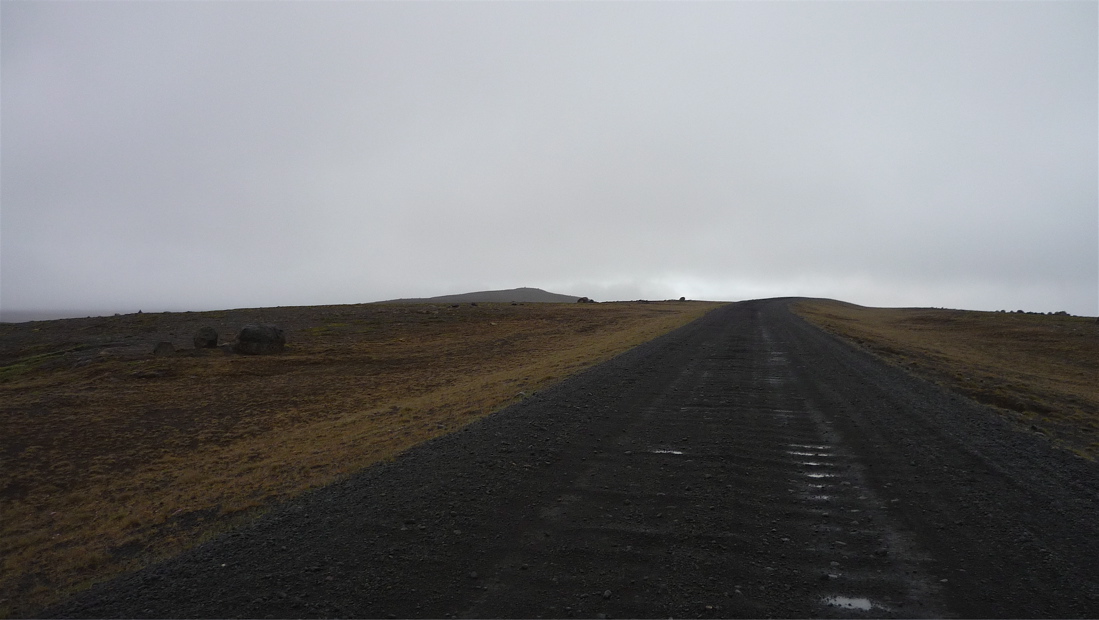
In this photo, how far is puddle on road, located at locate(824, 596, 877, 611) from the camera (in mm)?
3849

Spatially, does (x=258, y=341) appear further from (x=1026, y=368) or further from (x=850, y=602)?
(x=1026, y=368)

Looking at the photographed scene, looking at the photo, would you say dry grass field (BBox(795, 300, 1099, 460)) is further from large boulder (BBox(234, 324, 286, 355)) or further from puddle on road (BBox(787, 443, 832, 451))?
large boulder (BBox(234, 324, 286, 355))

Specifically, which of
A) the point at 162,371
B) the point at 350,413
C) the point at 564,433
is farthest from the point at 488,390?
the point at 162,371

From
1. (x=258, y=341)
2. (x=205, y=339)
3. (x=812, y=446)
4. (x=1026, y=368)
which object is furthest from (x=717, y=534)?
(x=205, y=339)

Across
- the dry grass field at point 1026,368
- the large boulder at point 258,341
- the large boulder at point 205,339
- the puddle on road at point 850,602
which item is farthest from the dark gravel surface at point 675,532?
the large boulder at point 205,339

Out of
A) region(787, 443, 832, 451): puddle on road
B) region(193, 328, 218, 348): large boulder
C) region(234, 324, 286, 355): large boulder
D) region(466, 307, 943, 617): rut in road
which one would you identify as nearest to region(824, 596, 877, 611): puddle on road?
region(466, 307, 943, 617): rut in road

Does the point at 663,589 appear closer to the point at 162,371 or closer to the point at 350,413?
the point at 350,413

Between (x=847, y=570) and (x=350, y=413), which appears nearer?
(x=847, y=570)

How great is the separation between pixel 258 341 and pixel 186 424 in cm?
1437

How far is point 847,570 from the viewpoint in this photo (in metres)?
4.35

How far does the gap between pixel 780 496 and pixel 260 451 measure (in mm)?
11494

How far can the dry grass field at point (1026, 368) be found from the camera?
986 cm

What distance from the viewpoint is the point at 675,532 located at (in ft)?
16.6

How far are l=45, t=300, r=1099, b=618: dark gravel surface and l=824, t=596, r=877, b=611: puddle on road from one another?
0.02 metres
